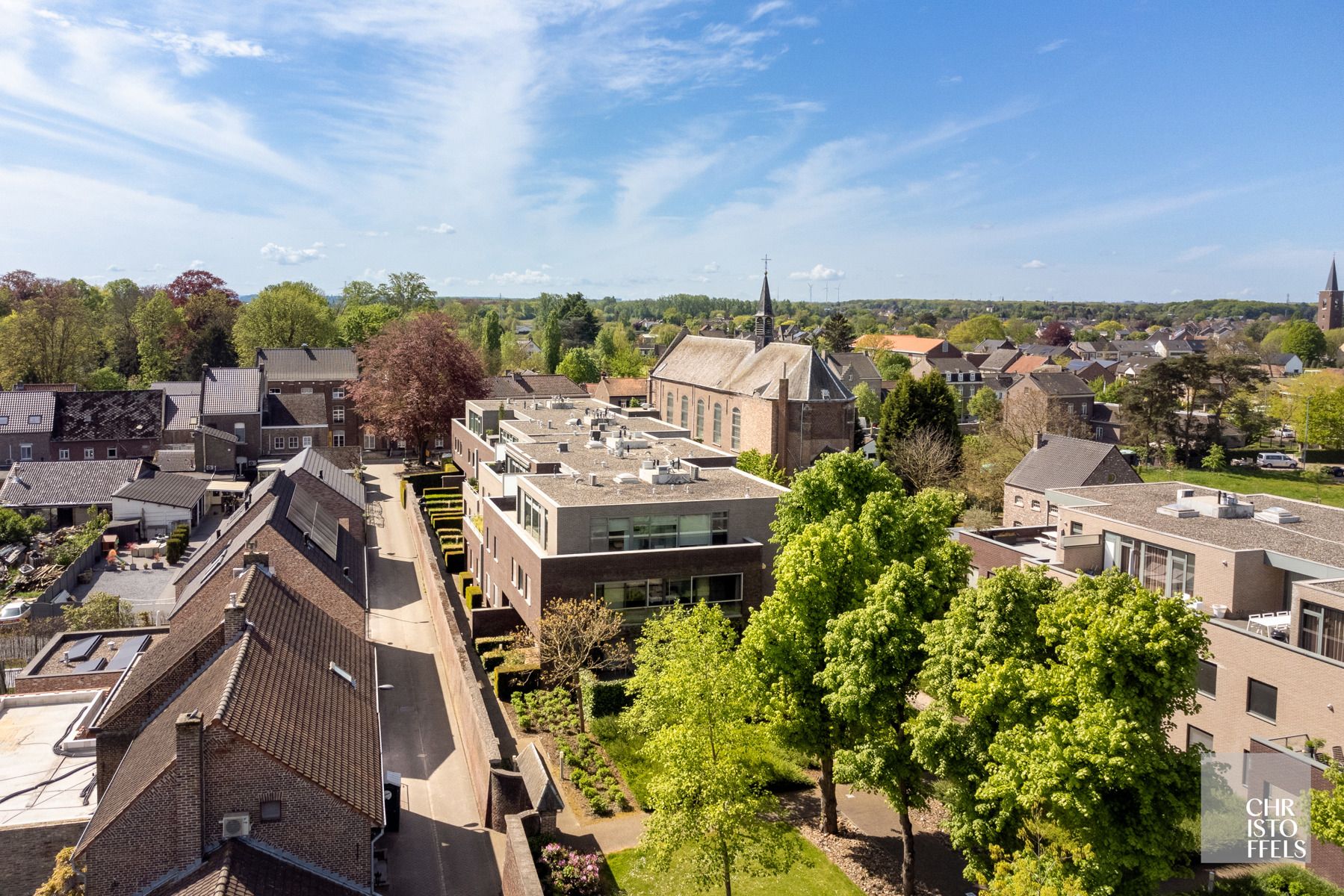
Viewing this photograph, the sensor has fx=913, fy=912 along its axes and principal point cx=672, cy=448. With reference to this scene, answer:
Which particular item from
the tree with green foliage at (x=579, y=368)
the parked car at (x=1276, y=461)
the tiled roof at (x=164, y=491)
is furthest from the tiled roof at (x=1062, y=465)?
the tree with green foliage at (x=579, y=368)

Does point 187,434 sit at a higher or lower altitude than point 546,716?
higher

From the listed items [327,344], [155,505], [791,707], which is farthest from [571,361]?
[791,707]

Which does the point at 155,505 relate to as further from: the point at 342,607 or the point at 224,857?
the point at 224,857

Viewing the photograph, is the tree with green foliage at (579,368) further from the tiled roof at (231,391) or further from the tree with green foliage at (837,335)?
the tiled roof at (231,391)

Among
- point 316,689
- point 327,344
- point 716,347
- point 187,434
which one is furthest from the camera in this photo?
point 327,344

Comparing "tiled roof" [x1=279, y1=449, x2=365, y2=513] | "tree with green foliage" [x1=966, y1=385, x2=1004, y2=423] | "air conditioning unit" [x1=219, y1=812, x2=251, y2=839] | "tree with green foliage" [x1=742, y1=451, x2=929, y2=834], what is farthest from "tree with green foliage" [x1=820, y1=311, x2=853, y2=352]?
"air conditioning unit" [x1=219, y1=812, x2=251, y2=839]

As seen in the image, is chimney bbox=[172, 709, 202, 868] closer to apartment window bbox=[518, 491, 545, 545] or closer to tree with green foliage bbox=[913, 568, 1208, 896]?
tree with green foliage bbox=[913, 568, 1208, 896]
